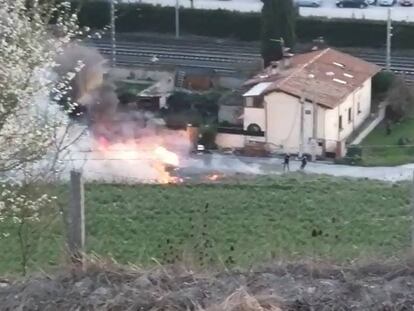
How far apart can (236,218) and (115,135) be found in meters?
10.6

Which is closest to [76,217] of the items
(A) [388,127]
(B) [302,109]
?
(B) [302,109]

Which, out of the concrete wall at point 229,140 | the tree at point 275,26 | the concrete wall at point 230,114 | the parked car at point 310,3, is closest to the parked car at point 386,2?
the parked car at point 310,3

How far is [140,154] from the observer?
1892cm

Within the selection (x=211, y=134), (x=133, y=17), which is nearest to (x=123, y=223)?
(x=211, y=134)

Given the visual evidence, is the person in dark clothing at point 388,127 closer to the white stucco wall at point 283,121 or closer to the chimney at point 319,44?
the white stucco wall at point 283,121

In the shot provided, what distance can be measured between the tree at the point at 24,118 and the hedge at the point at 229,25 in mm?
17201

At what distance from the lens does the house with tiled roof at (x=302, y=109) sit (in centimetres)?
1961

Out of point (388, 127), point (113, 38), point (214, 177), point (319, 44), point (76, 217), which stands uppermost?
point (76, 217)

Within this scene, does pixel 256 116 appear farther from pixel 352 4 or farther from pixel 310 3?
pixel 352 4

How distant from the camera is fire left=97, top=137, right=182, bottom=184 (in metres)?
17.8

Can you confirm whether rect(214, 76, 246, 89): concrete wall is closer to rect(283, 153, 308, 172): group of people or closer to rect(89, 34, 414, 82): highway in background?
rect(89, 34, 414, 82): highway in background

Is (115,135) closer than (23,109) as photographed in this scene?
No

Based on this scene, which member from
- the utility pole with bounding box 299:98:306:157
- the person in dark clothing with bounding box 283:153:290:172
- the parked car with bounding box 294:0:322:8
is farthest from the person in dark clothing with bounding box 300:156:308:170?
the parked car with bounding box 294:0:322:8

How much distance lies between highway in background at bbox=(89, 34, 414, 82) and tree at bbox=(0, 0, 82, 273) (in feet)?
46.0
